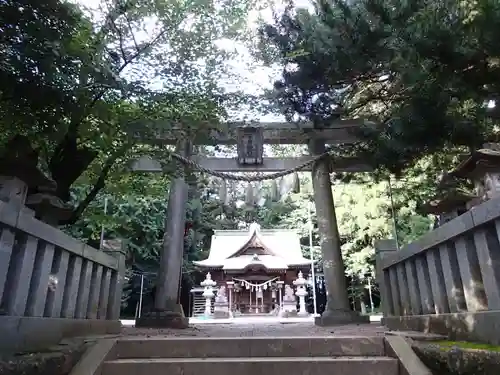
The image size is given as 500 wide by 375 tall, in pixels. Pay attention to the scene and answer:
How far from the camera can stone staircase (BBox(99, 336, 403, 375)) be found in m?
2.85

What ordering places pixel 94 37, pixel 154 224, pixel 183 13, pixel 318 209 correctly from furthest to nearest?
pixel 154 224 → pixel 318 209 → pixel 183 13 → pixel 94 37

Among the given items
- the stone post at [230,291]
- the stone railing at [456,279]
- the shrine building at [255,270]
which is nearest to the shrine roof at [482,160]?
the stone railing at [456,279]

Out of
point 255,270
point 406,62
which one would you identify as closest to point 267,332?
point 406,62

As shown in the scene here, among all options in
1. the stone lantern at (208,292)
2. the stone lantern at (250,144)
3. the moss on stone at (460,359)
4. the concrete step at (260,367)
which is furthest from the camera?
the stone lantern at (208,292)

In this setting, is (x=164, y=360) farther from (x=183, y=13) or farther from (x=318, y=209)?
(x=318, y=209)

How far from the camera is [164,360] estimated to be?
301cm

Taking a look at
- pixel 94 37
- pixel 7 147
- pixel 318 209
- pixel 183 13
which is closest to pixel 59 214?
pixel 7 147

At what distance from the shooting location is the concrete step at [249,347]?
320 centimetres

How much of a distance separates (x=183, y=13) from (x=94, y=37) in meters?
1.82

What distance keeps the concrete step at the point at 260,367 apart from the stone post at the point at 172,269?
13.4 ft

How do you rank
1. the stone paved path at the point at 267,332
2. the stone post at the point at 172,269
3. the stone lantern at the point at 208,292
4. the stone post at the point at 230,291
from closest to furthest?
the stone paved path at the point at 267,332 < the stone post at the point at 172,269 < the stone lantern at the point at 208,292 < the stone post at the point at 230,291

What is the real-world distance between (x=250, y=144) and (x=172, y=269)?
2.89 m

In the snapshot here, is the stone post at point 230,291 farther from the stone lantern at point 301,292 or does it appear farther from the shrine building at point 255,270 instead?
the stone lantern at point 301,292

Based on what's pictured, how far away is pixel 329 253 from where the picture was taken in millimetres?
7531
